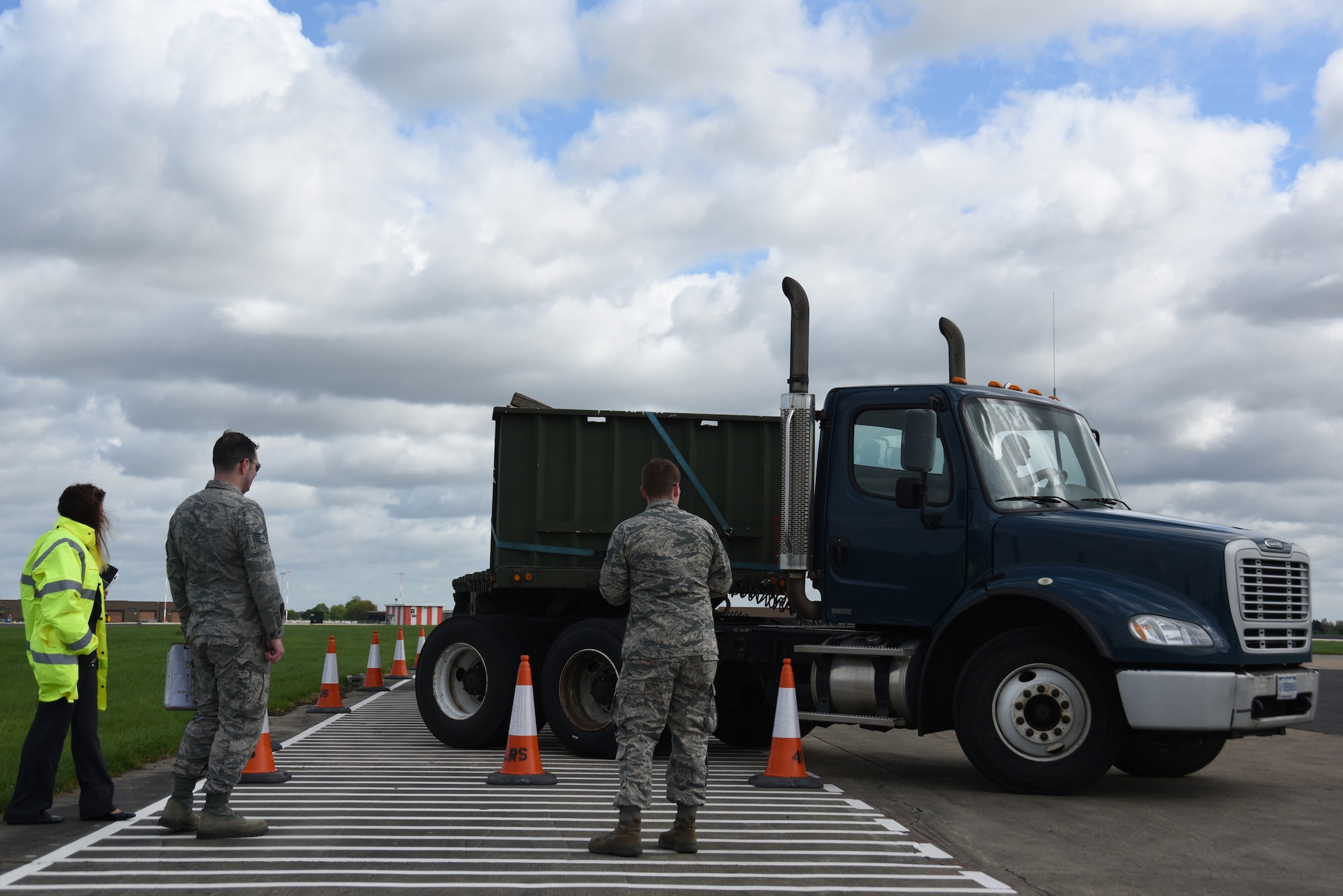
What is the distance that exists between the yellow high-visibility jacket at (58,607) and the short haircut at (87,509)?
0.10 meters

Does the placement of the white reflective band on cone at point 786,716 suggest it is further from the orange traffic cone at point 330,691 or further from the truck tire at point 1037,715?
the orange traffic cone at point 330,691

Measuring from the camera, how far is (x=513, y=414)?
1184 cm

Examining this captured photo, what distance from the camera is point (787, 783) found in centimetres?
931

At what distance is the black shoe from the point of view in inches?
299

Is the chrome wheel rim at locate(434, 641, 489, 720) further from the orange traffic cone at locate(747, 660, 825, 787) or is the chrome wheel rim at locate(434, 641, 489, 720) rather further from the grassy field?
the orange traffic cone at locate(747, 660, 825, 787)

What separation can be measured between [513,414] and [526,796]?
397 cm

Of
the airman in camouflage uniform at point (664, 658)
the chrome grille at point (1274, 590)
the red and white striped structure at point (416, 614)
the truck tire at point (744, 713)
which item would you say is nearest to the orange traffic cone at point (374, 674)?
the truck tire at point (744, 713)

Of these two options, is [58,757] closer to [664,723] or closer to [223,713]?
[223,713]

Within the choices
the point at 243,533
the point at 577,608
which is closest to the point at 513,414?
Answer: the point at 577,608

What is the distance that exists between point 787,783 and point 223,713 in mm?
3906

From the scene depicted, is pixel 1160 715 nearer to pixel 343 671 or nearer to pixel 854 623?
pixel 854 623

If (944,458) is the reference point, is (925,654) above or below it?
below

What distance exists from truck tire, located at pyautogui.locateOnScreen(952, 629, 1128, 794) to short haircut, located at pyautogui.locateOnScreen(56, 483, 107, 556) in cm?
556

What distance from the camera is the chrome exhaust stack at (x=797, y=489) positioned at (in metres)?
10.6
